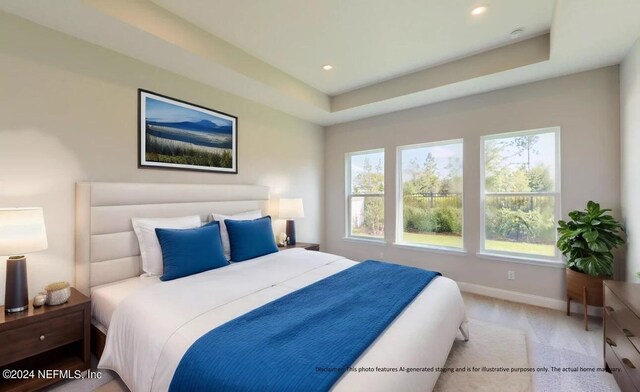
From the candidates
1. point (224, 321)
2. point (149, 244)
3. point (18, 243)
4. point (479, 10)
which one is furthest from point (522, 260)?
point (18, 243)

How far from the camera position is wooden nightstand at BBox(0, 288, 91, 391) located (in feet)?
5.61

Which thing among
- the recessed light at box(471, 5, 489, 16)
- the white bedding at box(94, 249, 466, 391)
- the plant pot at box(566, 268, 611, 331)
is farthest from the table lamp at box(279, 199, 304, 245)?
the plant pot at box(566, 268, 611, 331)

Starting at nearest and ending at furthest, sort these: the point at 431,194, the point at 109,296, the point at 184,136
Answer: the point at 109,296 < the point at 184,136 < the point at 431,194

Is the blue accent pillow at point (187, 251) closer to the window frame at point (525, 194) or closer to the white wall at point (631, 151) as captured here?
the window frame at point (525, 194)

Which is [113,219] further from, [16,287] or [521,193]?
[521,193]

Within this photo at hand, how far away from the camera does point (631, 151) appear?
2574 millimetres

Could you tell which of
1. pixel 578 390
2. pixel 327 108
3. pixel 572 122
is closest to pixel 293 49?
pixel 327 108

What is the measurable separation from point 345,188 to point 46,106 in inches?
152

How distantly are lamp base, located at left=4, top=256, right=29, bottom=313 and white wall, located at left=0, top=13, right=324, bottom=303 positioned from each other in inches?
13.2

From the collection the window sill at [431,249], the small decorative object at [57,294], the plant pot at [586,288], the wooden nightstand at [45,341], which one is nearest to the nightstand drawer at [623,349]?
the plant pot at [586,288]

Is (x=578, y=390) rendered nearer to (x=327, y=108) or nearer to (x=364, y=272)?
(x=364, y=272)

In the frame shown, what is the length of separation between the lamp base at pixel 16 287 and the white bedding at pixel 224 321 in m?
0.44

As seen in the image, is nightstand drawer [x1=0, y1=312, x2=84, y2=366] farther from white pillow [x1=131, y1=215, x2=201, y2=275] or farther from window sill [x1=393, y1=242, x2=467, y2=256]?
window sill [x1=393, y1=242, x2=467, y2=256]

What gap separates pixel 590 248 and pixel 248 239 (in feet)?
11.0
